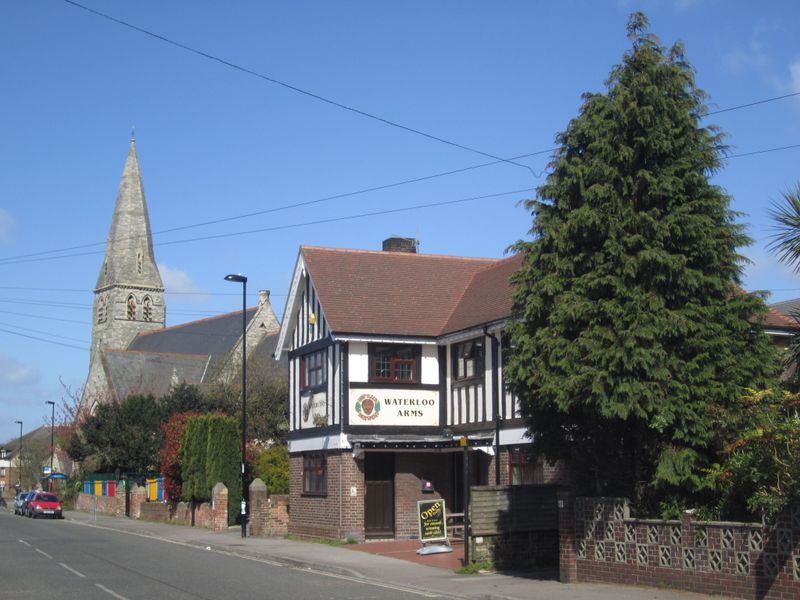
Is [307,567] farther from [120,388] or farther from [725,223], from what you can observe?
[120,388]

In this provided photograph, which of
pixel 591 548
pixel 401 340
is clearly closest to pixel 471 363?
pixel 401 340

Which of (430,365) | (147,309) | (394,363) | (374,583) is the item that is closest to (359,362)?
(394,363)

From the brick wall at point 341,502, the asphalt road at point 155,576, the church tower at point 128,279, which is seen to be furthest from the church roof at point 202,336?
the asphalt road at point 155,576

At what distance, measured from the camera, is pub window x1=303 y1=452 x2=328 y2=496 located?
29594 millimetres

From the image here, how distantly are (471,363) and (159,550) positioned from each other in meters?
9.60

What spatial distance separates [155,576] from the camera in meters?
19.3

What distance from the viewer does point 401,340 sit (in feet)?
94.1

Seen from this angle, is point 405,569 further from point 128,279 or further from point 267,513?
point 128,279

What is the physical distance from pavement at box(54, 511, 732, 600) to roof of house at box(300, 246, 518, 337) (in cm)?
599

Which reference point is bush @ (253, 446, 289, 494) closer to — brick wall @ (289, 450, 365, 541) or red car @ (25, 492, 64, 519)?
brick wall @ (289, 450, 365, 541)

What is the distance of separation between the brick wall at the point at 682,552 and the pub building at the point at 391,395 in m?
8.46

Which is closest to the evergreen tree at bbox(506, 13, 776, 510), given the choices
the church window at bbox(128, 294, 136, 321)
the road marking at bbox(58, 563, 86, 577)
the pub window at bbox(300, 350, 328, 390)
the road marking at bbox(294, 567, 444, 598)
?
the road marking at bbox(294, 567, 444, 598)

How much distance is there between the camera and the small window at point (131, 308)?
342 feet

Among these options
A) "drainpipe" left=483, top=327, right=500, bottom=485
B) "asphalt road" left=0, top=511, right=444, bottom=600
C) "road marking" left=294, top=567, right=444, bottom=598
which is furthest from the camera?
"drainpipe" left=483, top=327, right=500, bottom=485
